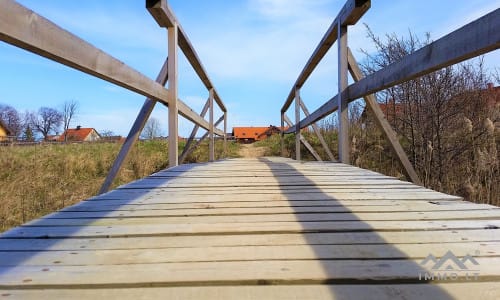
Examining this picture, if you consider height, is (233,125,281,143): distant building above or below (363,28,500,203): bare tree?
above

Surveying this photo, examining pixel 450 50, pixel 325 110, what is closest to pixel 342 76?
pixel 325 110

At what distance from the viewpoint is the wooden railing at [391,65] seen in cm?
123

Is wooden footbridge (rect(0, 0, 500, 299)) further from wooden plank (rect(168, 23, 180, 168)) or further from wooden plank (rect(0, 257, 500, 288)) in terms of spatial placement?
wooden plank (rect(168, 23, 180, 168))

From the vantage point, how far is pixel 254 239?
1.12 m

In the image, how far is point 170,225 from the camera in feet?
4.22

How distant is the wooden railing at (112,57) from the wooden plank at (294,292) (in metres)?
0.69

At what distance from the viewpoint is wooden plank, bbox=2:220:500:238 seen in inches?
46.3

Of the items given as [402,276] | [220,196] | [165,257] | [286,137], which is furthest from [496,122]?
[286,137]

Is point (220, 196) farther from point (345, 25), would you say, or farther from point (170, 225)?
point (345, 25)

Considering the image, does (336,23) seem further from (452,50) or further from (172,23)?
(452,50)

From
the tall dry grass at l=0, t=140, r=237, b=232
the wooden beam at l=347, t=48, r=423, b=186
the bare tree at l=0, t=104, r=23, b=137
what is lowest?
the tall dry grass at l=0, t=140, r=237, b=232

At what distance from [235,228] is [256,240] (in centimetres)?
15

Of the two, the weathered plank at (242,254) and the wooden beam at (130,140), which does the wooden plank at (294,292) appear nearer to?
the weathered plank at (242,254)

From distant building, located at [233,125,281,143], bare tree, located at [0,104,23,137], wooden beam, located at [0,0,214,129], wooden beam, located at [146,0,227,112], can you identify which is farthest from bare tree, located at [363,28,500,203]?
bare tree, located at [0,104,23,137]
